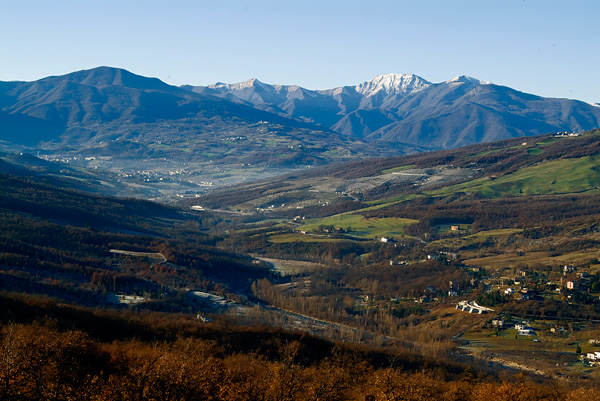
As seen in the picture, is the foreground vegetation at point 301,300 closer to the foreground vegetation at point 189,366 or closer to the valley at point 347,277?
the foreground vegetation at point 189,366

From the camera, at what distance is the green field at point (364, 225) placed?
16362 cm

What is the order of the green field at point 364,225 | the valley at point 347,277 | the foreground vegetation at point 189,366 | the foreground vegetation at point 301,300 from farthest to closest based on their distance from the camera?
the green field at point 364,225, the valley at point 347,277, the foreground vegetation at point 301,300, the foreground vegetation at point 189,366

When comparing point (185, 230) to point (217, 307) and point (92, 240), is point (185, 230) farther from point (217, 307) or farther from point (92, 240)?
point (217, 307)

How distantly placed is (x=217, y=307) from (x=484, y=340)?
3528cm

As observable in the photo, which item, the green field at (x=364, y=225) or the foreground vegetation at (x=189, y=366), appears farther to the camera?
the green field at (x=364, y=225)

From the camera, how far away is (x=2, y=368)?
3397 centimetres

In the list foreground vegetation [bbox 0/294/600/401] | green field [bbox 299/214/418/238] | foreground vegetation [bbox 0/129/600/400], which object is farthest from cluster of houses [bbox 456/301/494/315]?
green field [bbox 299/214/418/238]

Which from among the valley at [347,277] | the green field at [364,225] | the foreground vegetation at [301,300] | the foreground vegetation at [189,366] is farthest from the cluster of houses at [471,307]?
the green field at [364,225]

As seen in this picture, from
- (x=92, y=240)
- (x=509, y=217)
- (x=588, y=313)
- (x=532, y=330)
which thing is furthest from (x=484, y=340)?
(x=509, y=217)

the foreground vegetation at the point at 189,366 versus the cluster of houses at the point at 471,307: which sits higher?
the foreground vegetation at the point at 189,366

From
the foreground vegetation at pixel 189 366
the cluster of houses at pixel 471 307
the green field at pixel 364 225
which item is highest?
the foreground vegetation at pixel 189 366

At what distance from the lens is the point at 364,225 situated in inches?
6850

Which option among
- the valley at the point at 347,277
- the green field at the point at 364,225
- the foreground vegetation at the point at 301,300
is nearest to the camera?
the foreground vegetation at the point at 301,300

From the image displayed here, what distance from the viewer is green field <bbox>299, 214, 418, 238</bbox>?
537 ft
